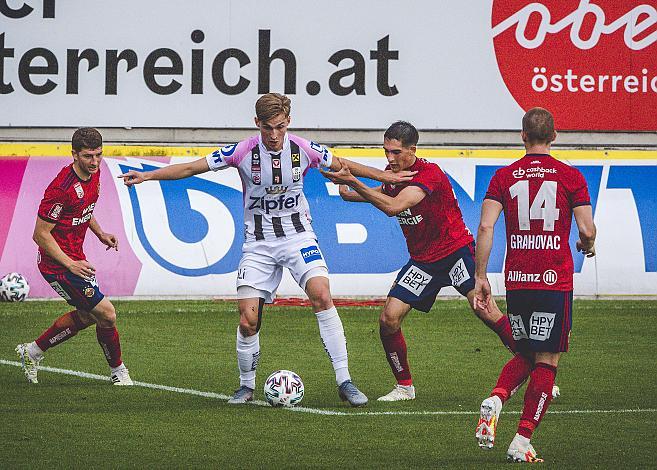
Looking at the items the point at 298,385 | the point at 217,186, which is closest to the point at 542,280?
the point at 298,385

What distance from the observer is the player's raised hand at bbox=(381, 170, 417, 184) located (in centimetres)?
946

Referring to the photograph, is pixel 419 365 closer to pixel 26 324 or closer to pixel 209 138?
pixel 26 324

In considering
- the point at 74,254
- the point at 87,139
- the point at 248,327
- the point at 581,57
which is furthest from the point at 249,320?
the point at 581,57

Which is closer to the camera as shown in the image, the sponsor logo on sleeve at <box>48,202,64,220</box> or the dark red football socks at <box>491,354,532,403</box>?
the dark red football socks at <box>491,354,532,403</box>

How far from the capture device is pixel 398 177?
9500 millimetres

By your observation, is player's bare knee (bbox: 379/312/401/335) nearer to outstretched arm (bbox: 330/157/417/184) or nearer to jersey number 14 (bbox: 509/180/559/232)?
outstretched arm (bbox: 330/157/417/184)

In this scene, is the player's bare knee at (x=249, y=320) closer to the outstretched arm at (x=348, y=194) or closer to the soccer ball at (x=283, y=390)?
the soccer ball at (x=283, y=390)

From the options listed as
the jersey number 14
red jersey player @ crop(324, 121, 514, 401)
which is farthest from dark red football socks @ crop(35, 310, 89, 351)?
the jersey number 14

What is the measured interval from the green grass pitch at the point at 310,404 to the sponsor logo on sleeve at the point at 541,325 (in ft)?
2.28

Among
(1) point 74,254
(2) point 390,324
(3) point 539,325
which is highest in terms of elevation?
(1) point 74,254

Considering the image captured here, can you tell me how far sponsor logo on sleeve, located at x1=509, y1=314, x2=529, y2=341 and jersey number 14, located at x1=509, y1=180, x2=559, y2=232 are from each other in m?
0.56

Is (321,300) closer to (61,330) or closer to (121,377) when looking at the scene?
(121,377)

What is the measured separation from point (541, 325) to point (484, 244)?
22.9 inches

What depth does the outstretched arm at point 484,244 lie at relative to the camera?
24.5ft
